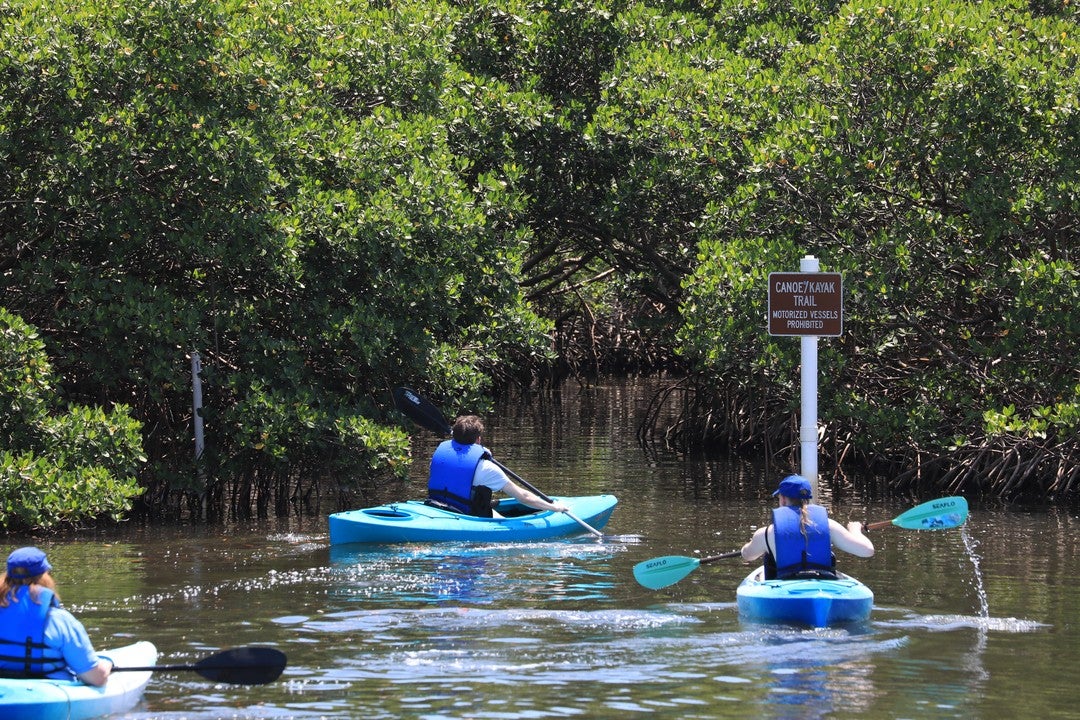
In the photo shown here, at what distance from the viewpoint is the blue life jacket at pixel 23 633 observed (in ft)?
22.6

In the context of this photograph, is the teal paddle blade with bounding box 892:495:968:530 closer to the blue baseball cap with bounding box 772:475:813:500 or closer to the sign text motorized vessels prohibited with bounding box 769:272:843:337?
the sign text motorized vessels prohibited with bounding box 769:272:843:337

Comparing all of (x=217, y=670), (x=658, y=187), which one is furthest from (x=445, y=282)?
(x=217, y=670)

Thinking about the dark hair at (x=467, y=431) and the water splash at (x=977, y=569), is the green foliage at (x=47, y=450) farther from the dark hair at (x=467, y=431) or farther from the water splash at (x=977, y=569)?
the water splash at (x=977, y=569)

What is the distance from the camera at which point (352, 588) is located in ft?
33.3

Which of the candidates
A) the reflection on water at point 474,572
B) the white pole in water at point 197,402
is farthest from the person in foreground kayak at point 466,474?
the white pole in water at point 197,402

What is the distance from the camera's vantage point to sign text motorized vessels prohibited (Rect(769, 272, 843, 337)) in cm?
1099

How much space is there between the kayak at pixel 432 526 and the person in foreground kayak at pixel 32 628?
479 centimetres

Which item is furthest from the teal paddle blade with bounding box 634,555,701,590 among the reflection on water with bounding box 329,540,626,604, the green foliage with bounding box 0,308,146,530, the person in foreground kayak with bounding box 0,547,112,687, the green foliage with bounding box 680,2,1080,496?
the green foliage with bounding box 680,2,1080,496

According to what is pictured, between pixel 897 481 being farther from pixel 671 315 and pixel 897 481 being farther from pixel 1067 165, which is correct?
pixel 671 315

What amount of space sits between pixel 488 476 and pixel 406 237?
2.45 meters

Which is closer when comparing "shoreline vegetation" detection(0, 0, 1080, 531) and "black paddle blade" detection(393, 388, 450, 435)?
"shoreline vegetation" detection(0, 0, 1080, 531)

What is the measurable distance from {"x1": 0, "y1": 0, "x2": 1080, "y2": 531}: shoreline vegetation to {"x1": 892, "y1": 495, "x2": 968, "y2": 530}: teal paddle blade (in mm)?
3036

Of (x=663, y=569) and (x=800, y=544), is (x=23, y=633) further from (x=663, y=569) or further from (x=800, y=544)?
(x=800, y=544)

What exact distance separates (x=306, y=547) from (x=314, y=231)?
2871 mm
